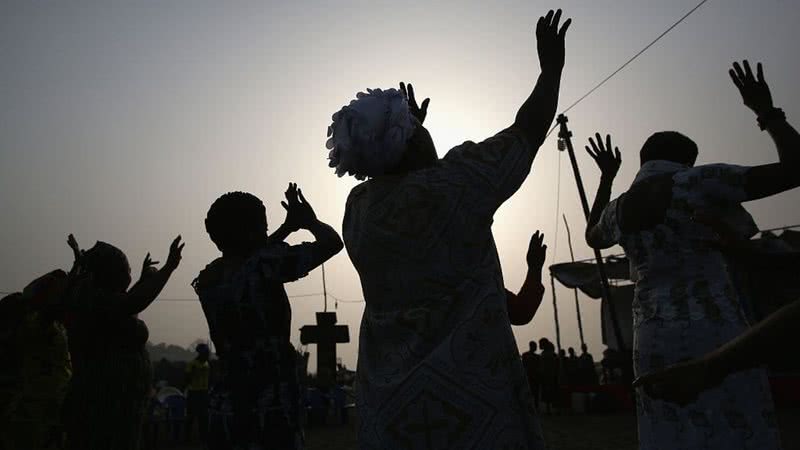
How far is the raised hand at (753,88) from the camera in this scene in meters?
2.79

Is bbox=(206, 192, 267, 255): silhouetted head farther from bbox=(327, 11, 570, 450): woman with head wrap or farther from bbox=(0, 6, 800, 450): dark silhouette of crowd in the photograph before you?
bbox=(327, 11, 570, 450): woman with head wrap

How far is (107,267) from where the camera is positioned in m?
3.77

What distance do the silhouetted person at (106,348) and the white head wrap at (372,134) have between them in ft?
6.69

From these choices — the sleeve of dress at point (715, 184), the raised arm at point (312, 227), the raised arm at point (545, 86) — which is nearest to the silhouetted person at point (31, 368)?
the raised arm at point (312, 227)

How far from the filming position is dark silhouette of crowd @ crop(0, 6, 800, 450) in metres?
1.84

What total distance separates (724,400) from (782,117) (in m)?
1.28

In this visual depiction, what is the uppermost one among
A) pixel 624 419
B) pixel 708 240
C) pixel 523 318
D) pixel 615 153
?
pixel 615 153

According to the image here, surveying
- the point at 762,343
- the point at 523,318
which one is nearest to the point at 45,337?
the point at 523,318

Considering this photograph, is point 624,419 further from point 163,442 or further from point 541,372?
point 163,442

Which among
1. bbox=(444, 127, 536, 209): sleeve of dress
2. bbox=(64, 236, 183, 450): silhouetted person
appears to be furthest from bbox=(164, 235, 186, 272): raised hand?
bbox=(444, 127, 536, 209): sleeve of dress

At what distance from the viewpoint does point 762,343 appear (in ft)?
4.06

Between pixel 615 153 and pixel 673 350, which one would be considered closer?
pixel 673 350

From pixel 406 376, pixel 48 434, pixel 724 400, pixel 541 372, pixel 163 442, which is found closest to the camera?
pixel 406 376

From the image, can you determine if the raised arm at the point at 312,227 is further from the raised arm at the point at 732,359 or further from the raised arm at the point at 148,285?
the raised arm at the point at 732,359
